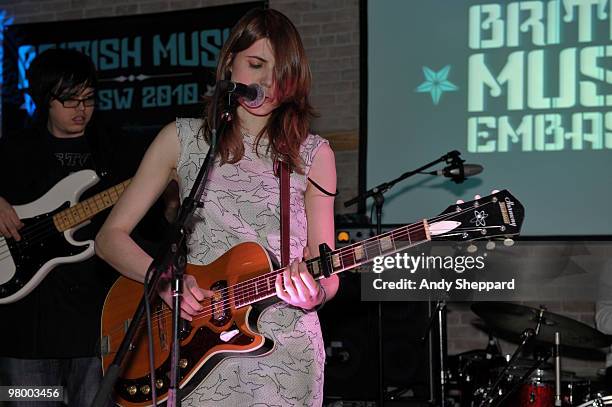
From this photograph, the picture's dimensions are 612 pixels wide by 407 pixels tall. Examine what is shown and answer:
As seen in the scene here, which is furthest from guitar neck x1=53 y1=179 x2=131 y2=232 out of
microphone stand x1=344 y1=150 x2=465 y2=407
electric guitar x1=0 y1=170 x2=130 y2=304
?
microphone stand x1=344 y1=150 x2=465 y2=407

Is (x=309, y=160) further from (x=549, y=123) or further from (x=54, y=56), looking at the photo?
(x=549, y=123)

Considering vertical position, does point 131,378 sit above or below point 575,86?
below

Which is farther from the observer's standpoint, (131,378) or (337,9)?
(337,9)

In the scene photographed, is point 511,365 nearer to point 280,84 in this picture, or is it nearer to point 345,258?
point 345,258

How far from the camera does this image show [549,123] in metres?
5.73

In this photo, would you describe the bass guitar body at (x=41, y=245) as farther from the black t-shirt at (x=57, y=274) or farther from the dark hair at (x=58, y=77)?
the dark hair at (x=58, y=77)

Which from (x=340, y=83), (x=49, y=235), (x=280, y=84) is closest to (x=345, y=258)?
(x=280, y=84)

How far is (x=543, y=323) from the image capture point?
15.5ft

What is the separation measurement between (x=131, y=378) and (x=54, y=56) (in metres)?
1.68

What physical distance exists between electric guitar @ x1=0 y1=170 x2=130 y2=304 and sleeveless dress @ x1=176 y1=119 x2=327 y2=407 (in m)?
1.22

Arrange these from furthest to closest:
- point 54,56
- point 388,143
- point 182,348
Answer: point 388,143, point 54,56, point 182,348

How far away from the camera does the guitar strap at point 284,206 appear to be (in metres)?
2.40

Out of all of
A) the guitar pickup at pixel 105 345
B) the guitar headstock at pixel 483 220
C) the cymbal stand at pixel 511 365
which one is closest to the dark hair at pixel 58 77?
the guitar pickup at pixel 105 345

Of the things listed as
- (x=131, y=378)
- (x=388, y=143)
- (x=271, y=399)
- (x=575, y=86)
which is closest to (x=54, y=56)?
(x=131, y=378)
